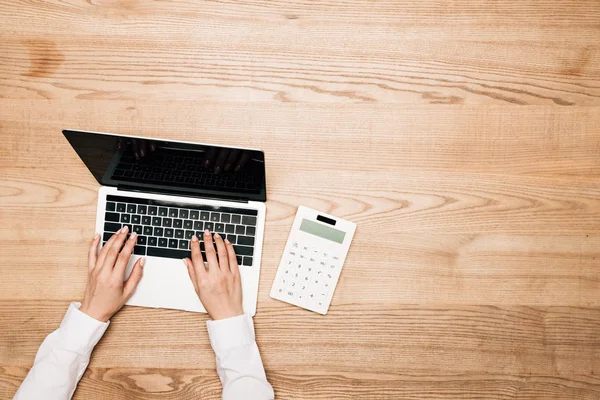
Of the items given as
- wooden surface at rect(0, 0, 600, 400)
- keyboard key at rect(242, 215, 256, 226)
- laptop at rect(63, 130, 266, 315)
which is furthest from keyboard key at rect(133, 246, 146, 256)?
keyboard key at rect(242, 215, 256, 226)

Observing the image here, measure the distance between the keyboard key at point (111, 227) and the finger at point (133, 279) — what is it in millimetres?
78

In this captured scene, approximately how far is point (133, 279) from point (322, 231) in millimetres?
374

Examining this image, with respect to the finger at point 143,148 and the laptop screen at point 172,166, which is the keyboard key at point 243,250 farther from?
the finger at point 143,148

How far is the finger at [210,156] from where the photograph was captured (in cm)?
78

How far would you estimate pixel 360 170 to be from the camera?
0.98m

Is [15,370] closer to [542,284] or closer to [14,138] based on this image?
[14,138]

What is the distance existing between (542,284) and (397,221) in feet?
1.03

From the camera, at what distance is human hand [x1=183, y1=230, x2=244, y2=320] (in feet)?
3.04

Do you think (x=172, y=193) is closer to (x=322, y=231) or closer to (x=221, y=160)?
(x=221, y=160)

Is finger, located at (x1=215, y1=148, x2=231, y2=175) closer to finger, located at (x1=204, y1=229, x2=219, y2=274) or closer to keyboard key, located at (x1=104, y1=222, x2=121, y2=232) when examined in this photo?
finger, located at (x1=204, y1=229, x2=219, y2=274)

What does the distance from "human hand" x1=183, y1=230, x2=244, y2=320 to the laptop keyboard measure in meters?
0.02

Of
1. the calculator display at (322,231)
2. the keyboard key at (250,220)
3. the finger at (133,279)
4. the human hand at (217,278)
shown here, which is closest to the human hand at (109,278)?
the finger at (133,279)

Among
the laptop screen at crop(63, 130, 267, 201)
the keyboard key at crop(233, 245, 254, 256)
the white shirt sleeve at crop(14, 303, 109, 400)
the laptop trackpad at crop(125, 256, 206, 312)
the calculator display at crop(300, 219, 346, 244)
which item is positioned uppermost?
the laptop screen at crop(63, 130, 267, 201)

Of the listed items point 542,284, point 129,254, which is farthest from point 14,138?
point 542,284
